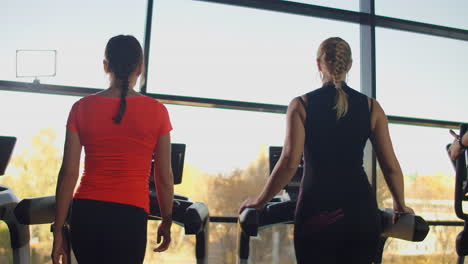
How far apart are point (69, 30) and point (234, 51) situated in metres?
1.12

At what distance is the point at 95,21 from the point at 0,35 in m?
0.57

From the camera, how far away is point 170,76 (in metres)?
2.73

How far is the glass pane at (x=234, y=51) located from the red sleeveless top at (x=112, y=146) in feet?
4.56

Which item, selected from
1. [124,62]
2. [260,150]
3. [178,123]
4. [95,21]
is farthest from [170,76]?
[124,62]

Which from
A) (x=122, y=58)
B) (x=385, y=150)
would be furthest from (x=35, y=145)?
(x=385, y=150)

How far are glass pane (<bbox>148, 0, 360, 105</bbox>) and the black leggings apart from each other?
150cm

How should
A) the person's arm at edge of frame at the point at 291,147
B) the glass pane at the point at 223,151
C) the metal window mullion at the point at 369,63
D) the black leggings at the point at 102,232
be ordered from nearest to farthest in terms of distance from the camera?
1. the black leggings at the point at 102,232
2. the person's arm at edge of frame at the point at 291,147
3. the glass pane at the point at 223,151
4. the metal window mullion at the point at 369,63

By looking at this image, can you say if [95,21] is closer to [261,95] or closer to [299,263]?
[261,95]

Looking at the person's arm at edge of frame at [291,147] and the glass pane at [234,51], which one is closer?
the person's arm at edge of frame at [291,147]

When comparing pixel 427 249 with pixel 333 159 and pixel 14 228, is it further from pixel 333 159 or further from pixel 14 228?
pixel 14 228

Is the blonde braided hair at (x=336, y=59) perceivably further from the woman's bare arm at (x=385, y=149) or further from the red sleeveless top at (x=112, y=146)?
the red sleeveless top at (x=112, y=146)

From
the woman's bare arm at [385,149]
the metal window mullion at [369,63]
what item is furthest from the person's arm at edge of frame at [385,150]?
the metal window mullion at [369,63]

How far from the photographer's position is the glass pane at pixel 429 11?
10.9 feet

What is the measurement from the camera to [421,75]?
11.2 ft
